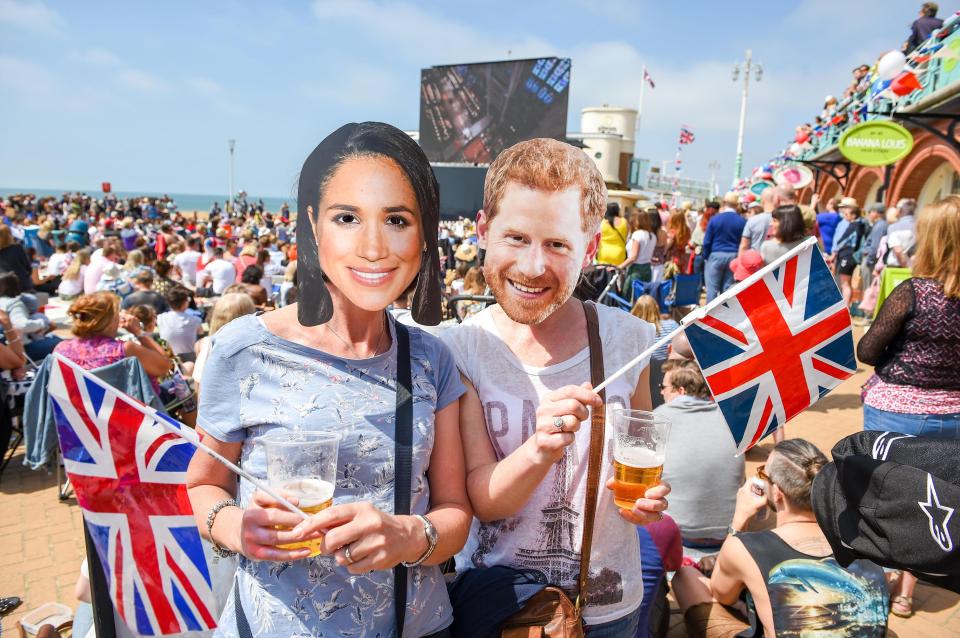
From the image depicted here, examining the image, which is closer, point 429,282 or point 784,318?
point 429,282

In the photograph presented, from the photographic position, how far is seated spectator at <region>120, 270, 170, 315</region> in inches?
297

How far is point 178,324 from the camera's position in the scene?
7086mm

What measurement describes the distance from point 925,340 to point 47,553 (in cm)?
577

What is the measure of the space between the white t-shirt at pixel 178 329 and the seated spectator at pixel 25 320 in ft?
3.41

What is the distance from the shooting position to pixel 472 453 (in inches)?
68.3

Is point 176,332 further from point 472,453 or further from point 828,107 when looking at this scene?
point 828,107

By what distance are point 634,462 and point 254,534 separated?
100cm

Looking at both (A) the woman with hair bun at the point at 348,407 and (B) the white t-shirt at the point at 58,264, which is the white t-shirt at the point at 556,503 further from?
(B) the white t-shirt at the point at 58,264

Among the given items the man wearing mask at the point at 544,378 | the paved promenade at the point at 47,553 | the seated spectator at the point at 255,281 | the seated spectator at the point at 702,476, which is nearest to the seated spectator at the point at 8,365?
the paved promenade at the point at 47,553

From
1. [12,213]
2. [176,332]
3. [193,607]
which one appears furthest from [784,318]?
[12,213]

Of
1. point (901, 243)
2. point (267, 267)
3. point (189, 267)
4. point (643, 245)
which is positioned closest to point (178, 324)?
point (267, 267)

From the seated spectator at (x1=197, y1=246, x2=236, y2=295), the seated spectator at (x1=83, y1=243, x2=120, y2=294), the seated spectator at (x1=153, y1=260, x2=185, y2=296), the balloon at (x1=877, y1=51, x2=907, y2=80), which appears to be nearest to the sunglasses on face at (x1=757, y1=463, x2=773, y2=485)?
the seated spectator at (x1=153, y1=260, x2=185, y2=296)

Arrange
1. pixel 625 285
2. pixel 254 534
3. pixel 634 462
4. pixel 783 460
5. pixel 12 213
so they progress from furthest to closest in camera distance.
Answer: pixel 12 213 < pixel 625 285 < pixel 783 460 < pixel 634 462 < pixel 254 534

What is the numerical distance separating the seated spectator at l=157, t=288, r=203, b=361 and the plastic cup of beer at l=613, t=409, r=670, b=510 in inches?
258
